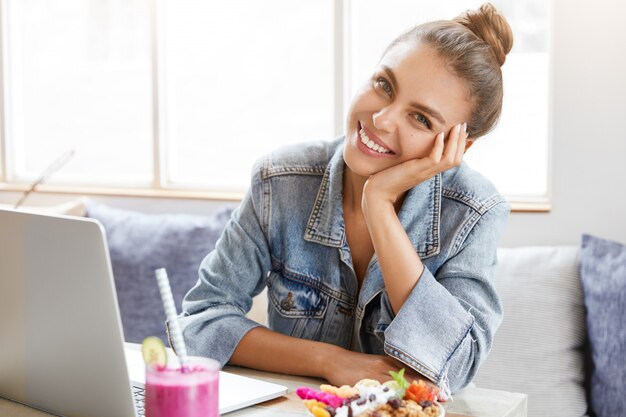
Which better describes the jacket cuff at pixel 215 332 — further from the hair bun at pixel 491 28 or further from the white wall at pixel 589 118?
the white wall at pixel 589 118

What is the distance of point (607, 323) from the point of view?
232cm

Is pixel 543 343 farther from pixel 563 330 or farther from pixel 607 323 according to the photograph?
pixel 607 323

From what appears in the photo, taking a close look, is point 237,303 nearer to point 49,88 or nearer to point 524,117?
point 524,117

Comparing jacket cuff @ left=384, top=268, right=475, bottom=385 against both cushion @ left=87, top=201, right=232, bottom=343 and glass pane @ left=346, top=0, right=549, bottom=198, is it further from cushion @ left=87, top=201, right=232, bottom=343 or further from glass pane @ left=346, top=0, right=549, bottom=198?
cushion @ left=87, top=201, right=232, bottom=343

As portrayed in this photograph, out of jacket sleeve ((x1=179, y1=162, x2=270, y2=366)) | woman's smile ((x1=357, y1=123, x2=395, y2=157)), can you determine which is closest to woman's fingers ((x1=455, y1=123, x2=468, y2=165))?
woman's smile ((x1=357, y1=123, x2=395, y2=157))

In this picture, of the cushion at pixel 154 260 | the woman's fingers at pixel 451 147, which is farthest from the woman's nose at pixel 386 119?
the cushion at pixel 154 260

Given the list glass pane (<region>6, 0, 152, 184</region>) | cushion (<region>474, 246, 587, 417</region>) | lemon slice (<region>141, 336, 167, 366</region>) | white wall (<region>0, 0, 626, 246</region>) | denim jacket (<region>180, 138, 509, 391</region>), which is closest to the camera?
lemon slice (<region>141, 336, 167, 366</region>)

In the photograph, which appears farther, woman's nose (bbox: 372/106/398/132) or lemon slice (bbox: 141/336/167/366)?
woman's nose (bbox: 372/106/398/132)

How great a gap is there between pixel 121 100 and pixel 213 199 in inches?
25.0

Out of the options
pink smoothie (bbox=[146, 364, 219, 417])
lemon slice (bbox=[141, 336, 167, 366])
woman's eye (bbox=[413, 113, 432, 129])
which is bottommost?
pink smoothie (bbox=[146, 364, 219, 417])

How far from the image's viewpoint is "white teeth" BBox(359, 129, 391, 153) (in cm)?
160

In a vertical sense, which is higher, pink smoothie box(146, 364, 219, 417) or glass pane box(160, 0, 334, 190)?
glass pane box(160, 0, 334, 190)

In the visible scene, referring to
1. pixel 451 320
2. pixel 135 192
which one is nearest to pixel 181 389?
pixel 451 320

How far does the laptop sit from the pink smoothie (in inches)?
3.9
